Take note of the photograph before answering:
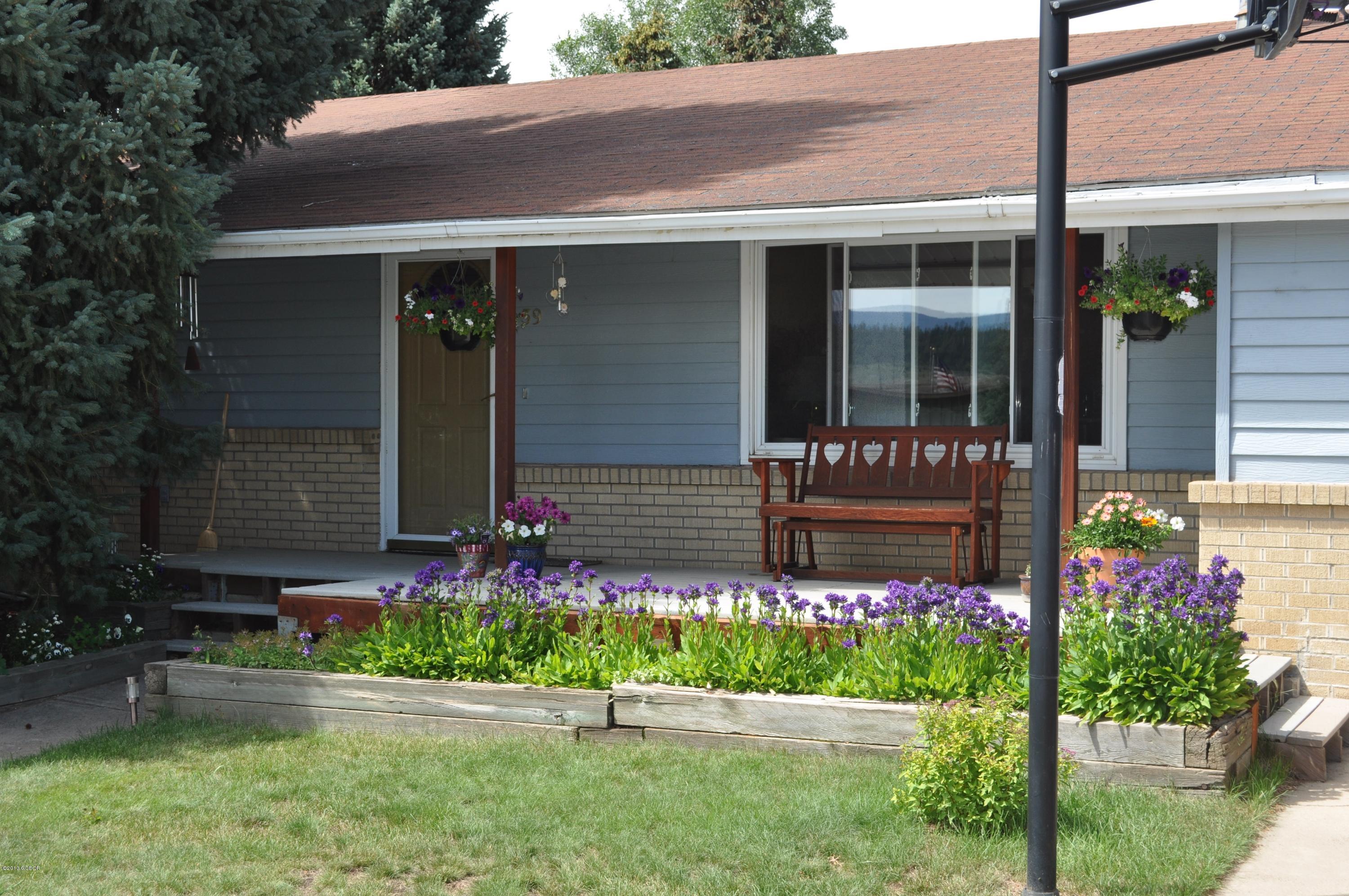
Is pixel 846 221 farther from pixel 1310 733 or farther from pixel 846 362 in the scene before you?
pixel 1310 733

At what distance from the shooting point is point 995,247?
8.72m

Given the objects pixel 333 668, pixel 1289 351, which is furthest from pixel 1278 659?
pixel 333 668

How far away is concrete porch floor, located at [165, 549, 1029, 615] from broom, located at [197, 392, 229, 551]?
0.11 meters

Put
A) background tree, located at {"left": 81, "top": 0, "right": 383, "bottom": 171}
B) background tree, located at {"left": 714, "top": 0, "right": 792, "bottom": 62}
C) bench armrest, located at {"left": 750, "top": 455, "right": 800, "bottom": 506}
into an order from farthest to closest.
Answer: background tree, located at {"left": 714, "top": 0, "right": 792, "bottom": 62} → bench armrest, located at {"left": 750, "top": 455, "right": 800, "bottom": 506} → background tree, located at {"left": 81, "top": 0, "right": 383, "bottom": 171}

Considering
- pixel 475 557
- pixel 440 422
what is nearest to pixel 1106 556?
pixel 475 557

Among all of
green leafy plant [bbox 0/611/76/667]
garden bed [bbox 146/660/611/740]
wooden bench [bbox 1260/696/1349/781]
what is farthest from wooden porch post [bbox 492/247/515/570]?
wooden bench [bbox 1260/696/1349/781]

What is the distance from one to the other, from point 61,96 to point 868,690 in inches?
217

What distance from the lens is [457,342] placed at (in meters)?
9.98

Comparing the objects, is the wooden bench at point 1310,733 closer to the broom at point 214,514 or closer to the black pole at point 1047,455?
the black pole at point 1047,455

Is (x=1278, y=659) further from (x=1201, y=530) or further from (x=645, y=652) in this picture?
(x=645, y=652)

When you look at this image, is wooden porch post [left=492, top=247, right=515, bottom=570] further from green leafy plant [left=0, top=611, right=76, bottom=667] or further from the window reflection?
green leafy plant [left=0, top=611, right=76, bottom=667]

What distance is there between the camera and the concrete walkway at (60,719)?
649cm

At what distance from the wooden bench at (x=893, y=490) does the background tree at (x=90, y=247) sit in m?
3.72

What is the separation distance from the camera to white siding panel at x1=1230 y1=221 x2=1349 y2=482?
21.3 feet
